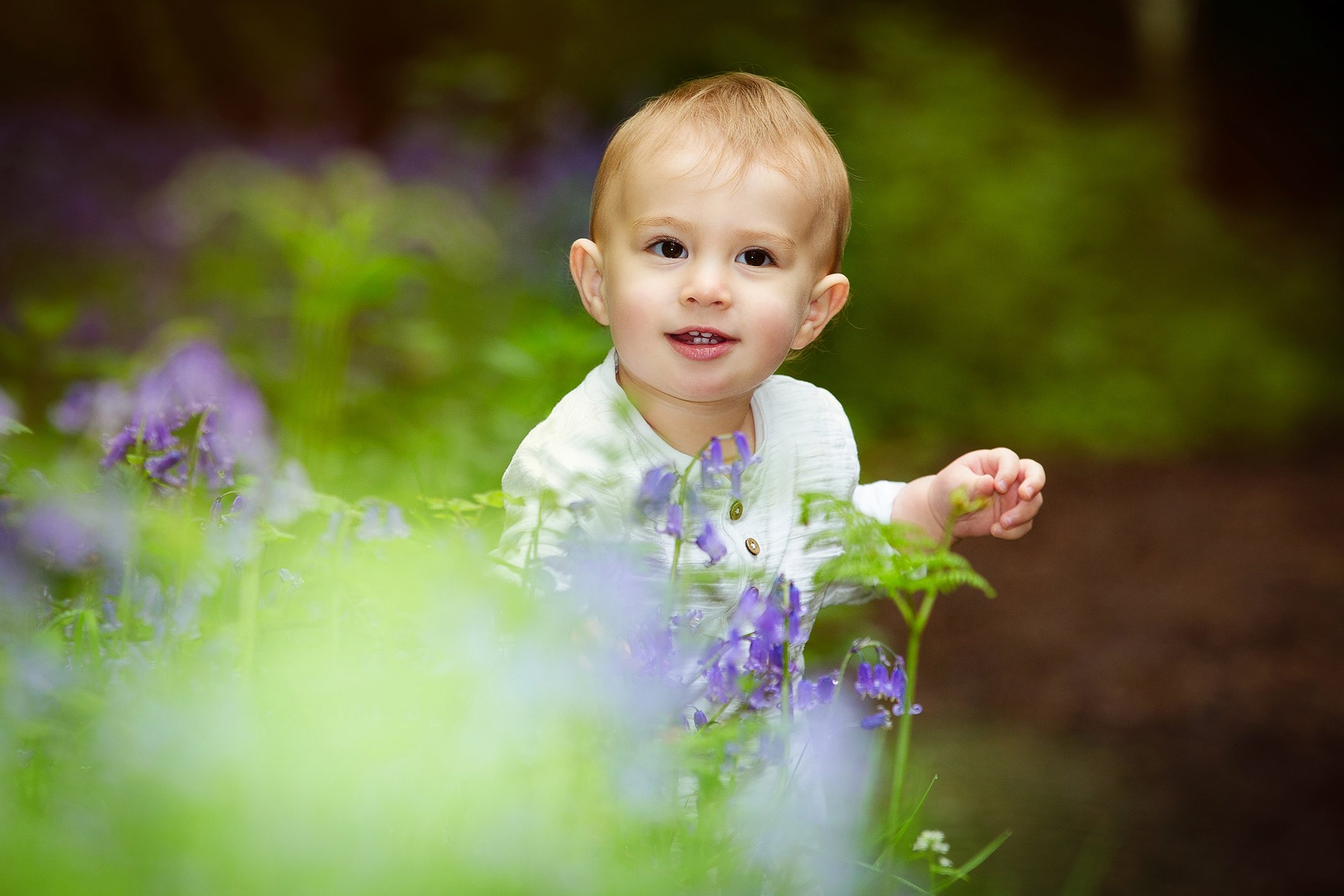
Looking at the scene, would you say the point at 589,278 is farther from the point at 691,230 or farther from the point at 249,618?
the point at 249,618

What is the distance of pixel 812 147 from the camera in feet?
5.76

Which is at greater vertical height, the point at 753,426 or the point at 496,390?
the point at 496,390

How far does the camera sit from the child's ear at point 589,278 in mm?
1818

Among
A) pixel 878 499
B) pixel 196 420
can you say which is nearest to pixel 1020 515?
pixel 878 499

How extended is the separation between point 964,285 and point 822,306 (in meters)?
6.23

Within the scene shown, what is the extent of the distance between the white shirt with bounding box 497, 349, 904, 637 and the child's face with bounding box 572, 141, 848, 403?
3.7 inches

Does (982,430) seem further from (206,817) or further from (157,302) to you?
(206,817)

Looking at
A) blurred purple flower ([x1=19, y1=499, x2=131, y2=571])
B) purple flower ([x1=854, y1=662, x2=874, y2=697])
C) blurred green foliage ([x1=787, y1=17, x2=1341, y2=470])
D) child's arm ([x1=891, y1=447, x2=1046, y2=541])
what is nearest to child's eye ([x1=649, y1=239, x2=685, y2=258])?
child's arm ([x1=891, y1=447, x2=1046, y2=541])

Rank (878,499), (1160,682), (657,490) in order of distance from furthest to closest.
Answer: (1160,682) → (878,499) → (657,490)

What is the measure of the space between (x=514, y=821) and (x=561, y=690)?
5.5 inches

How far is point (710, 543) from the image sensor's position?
142 centimetres

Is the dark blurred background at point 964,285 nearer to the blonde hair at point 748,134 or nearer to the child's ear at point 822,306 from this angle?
the blonde hair at point 748,134

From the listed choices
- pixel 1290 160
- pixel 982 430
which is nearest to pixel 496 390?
pixel 982 430

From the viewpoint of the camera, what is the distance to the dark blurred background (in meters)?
3.51
